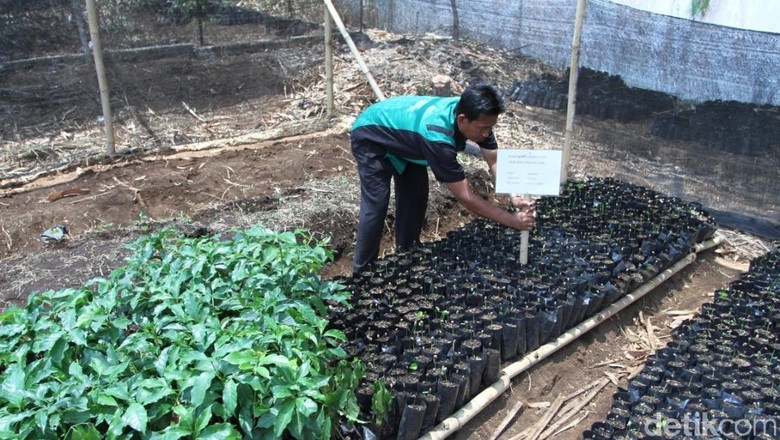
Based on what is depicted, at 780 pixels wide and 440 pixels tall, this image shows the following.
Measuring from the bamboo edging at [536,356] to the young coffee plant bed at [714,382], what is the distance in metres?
0.42

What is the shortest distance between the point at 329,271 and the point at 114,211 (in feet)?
6.57

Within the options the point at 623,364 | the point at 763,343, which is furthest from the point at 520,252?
the point at 763,343

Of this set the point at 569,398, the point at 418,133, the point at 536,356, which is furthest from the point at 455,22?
the point at 569,398

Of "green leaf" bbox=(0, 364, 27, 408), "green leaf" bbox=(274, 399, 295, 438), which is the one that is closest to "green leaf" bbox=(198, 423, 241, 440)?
"green leaf" bbox=(274, 399, 295, 438)

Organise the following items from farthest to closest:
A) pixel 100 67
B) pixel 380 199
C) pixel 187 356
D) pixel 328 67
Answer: pixel 328 67 → pixel 100 67 → pixel 380 199 → pixel 187 356

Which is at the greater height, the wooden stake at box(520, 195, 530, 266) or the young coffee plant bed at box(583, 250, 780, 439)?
the wooden stake at box(520, 195, 530, 266)

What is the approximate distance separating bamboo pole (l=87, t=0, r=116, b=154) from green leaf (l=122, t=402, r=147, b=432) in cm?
466

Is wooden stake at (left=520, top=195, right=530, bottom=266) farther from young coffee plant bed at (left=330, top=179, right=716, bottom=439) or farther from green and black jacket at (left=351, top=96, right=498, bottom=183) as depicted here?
green and black jacket at (left=351, top=96, right=498, bottom=183)

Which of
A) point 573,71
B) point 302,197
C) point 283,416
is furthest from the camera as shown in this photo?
point 302,197

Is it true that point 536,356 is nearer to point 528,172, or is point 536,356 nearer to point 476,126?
point 528,172

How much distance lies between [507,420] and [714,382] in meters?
1.05

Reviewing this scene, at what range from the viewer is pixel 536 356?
11.7 feet

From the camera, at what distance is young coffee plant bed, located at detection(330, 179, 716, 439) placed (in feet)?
9.89

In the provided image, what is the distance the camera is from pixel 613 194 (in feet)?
17.3
